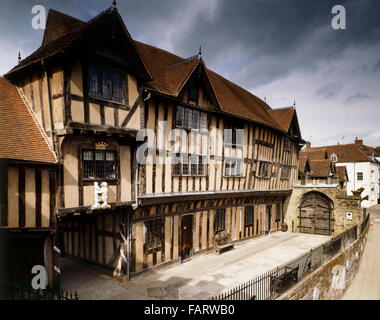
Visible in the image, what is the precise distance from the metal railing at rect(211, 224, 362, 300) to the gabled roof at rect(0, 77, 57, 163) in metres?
6.63

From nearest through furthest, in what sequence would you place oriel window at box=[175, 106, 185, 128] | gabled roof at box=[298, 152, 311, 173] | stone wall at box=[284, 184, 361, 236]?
oriel window at box=[175, 106, 185, 128] < stone wall at box=[284, 184, 361, 236] < gabled roof at box=[298, 152, 311, 173]

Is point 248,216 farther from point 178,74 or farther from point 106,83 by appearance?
point 106,83

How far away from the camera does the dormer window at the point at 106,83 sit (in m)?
9.17

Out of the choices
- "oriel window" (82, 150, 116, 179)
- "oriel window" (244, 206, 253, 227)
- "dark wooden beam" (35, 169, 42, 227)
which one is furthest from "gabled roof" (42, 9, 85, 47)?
"oriel window" (244, 206, 253, 227)

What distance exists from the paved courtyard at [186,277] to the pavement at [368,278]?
3015 mm

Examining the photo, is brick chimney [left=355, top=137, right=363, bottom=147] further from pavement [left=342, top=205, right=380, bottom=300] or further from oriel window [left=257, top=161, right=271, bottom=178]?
oriel window [left=257, top=161, right=271, bottom=178]

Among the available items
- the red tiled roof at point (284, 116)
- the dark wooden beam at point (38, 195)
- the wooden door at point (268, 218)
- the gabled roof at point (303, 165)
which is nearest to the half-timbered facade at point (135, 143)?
the dark wooden beam at point (38, 195)

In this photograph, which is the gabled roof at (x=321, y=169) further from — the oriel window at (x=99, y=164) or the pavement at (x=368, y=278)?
the oriel window at (x=99, y=164)

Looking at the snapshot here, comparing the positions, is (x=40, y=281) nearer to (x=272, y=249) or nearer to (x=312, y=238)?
(x=272, y=249)

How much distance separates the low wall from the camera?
8778 mm

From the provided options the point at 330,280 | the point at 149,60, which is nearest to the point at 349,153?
the point at 330,280

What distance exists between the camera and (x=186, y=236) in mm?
13516

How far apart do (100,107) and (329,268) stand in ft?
37.3
